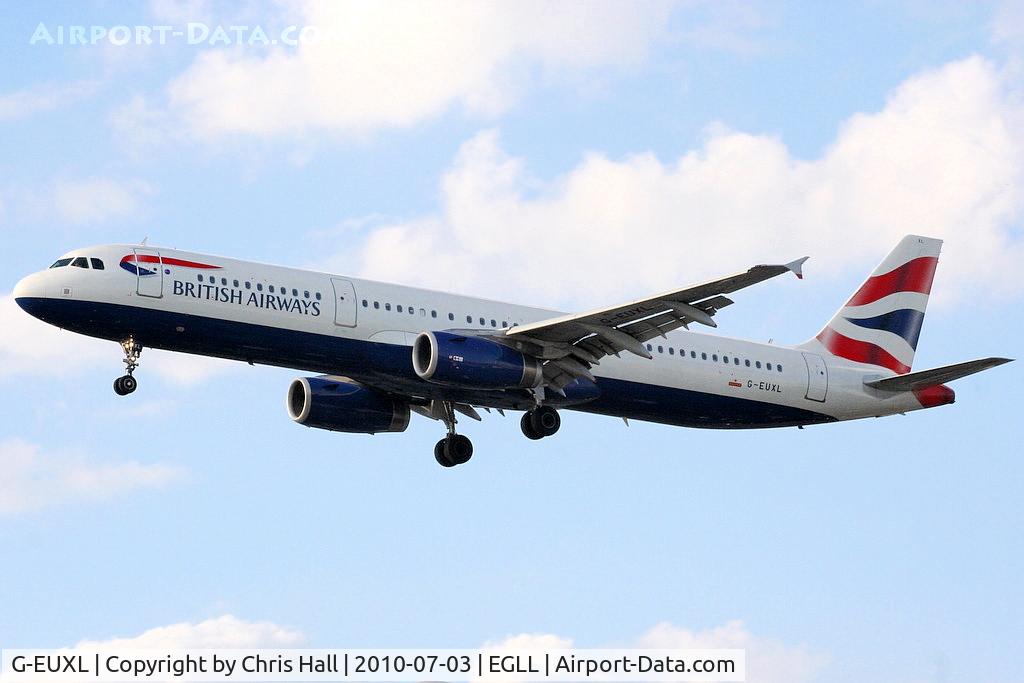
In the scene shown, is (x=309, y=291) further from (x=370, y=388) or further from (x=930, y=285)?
(x=930, y=285)

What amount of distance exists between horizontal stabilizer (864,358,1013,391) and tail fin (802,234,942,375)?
2.01 meters

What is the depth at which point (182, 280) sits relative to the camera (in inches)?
1467

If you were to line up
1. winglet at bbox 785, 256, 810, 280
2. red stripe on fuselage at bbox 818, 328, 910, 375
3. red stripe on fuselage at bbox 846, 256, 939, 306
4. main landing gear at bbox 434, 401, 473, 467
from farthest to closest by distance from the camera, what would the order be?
red stripe on fuselage at bbox 846, 256, 939, 306 < red stripe on fuselage at bbox 818, 328, 910, 375 < main landing gear at bbox 434, 401, 473, 467 < winglet at bbox 785, 256, 810, 280

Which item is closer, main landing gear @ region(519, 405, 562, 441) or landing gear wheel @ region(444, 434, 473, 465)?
main landing gear @ region(519, 405, 562, 441)

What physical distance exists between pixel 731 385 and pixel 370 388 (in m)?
10.6

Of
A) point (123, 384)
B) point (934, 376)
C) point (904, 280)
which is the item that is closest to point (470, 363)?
point (123, 384)

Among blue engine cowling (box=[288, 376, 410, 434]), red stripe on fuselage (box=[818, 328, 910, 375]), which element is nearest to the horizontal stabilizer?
red stripe on fuselage (box=[818, 328, 910, 375])

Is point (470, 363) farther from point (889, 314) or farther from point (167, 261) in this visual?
point (889, 314)

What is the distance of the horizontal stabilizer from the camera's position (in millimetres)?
39469

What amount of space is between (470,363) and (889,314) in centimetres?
1687

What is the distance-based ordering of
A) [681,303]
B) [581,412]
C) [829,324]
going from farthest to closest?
[829,324] < [581,412] < [681,303]

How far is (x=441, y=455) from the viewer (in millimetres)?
44469

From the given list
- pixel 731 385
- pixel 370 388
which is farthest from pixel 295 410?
pixel 731 385

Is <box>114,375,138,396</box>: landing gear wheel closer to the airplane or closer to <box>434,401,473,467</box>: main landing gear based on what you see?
the airplane
